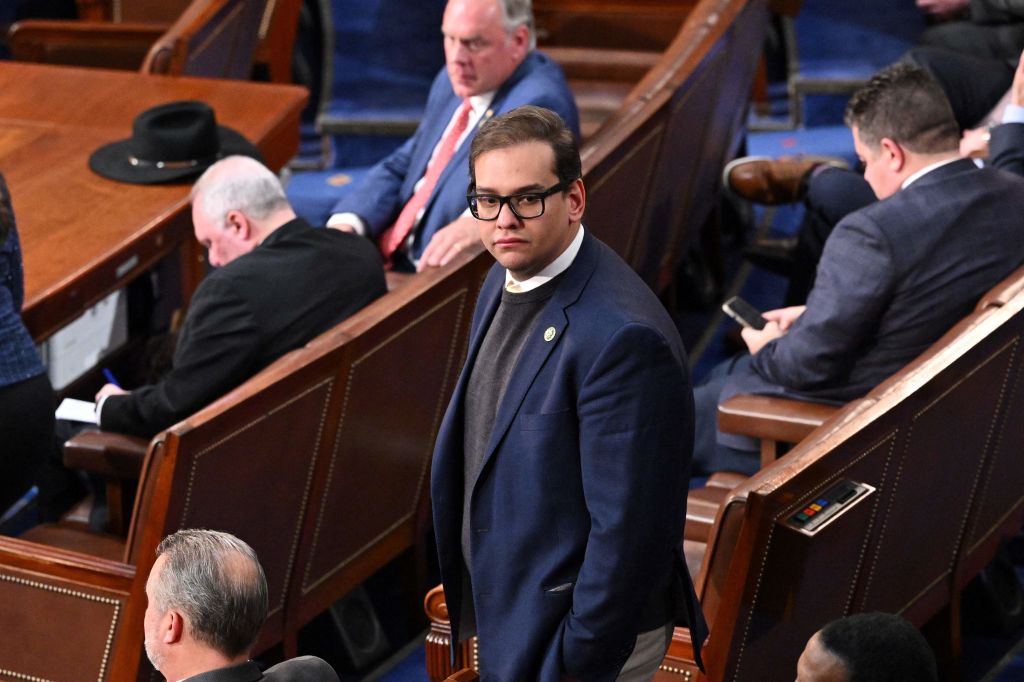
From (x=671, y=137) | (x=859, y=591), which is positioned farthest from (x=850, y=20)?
(x=859, y=591)

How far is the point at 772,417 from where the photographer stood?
2.91m

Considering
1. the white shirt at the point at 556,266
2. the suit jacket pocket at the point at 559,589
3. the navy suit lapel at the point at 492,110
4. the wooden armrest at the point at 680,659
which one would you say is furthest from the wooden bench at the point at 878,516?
the navy suit lapel at the point at 492,110

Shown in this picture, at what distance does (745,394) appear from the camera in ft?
9.92

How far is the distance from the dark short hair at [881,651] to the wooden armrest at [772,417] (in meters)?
0.84

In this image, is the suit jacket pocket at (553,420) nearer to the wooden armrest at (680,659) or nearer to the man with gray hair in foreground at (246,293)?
the wooden armrest at (680,659)

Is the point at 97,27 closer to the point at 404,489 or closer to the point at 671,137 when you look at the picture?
the point at 671,137

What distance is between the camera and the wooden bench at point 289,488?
2.65 m

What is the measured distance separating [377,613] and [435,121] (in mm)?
1282

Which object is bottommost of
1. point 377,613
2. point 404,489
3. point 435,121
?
point 377,613

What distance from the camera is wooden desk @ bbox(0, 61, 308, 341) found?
3658 millimetres

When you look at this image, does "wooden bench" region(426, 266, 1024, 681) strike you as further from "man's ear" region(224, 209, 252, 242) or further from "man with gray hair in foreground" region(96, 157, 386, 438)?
"man's ear" region(224, 209, 252, 242)

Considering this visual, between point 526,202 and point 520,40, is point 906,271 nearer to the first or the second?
point 526,202

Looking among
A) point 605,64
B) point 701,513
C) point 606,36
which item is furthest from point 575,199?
point 606,36

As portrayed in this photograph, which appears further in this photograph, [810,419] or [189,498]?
[810,419]
